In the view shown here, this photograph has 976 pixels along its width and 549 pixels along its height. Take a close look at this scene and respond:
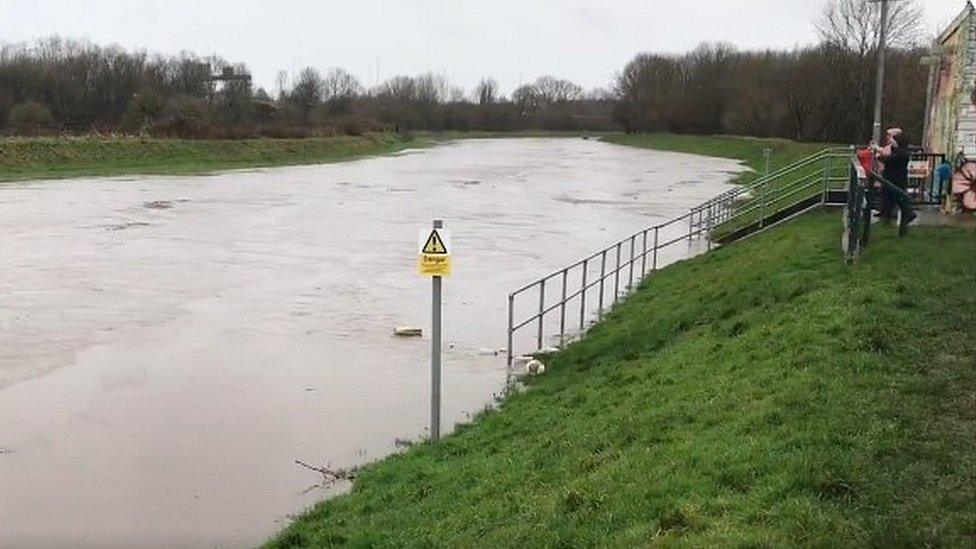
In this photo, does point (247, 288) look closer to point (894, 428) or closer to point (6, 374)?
point (6, 374)

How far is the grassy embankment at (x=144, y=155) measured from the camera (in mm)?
59094

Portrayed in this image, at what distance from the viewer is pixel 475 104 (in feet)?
593

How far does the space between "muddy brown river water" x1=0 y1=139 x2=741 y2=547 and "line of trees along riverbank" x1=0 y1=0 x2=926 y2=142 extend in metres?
28.9

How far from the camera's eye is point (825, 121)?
2881 inches

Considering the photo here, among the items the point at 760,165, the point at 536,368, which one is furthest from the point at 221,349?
the point at 760,165

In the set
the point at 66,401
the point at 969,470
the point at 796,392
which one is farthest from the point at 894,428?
the point at 66,401

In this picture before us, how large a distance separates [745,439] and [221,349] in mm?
10223

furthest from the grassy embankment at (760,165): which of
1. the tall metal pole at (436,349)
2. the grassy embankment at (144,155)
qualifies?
the grassy embankment at (144,155)

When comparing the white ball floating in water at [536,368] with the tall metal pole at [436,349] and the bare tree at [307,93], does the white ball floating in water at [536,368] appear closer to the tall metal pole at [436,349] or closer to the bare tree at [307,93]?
the tall metal pole at [436,349]

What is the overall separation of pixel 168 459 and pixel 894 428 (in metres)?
7.26

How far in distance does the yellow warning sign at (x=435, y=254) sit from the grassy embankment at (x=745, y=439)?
1.80 m

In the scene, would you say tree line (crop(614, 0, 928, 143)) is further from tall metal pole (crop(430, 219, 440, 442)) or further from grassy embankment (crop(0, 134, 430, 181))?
grassy embankment (crop(0, 134, 430, 181))

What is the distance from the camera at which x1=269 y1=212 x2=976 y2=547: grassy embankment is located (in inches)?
228

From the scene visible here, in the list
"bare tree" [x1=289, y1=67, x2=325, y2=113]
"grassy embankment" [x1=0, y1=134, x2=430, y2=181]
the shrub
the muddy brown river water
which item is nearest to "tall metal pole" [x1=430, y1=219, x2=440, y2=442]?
the muddy brown river water
